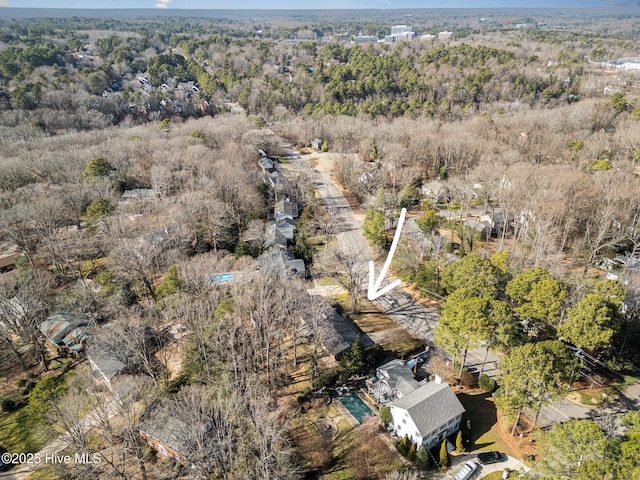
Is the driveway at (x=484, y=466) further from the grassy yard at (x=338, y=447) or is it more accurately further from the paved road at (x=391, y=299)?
the paved road at (x=391, y=299)

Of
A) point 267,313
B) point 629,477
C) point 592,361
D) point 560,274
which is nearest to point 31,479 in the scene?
point 267,313

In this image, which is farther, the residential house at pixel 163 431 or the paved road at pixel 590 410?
the paved road at pixel 590 410

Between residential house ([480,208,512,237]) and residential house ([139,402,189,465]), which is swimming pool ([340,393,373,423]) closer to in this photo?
residential house ([139,402,189,465])

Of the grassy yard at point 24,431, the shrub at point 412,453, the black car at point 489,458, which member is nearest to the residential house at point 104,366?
the grassy yard at point 24,431

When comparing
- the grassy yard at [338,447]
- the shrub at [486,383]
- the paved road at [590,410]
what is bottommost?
the grassy yard at [338,447]

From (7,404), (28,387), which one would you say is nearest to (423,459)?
(7,404)

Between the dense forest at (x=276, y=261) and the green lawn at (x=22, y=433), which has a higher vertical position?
the dense forest at (x=276, y=261)

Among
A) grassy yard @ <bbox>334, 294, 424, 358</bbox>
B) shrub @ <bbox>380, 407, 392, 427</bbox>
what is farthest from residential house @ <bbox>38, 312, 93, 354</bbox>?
shrub @ <bbox>380, 407, 392, 427</bbox>
